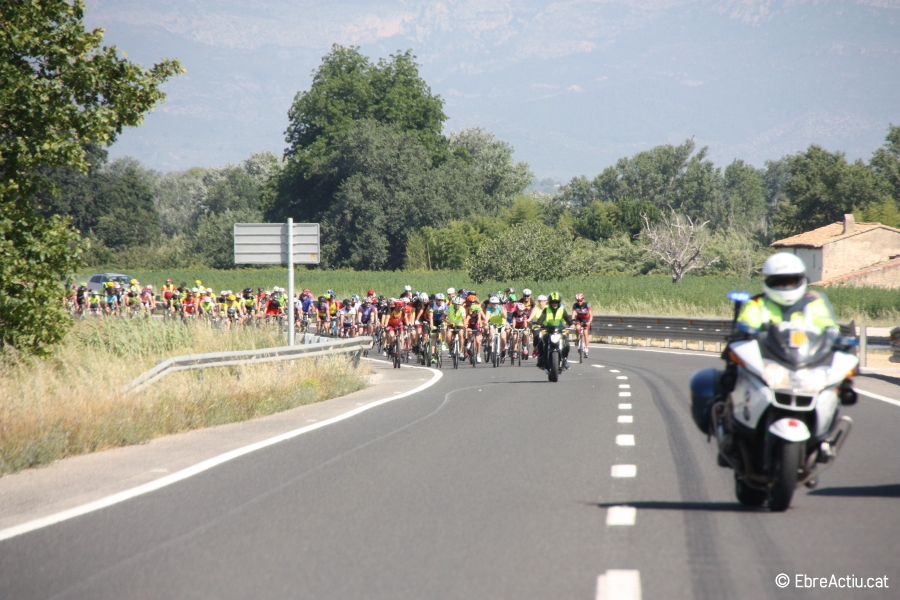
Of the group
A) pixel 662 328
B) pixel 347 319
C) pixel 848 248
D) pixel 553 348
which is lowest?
pixel 662 328

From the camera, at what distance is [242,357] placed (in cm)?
1734

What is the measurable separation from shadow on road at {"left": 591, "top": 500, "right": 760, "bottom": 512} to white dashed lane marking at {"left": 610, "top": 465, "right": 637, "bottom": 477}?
51.3 inches

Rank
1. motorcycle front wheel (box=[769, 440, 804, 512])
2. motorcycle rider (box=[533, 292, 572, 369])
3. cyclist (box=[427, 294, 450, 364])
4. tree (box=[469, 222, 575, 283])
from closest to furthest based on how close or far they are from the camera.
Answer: motorcycle front wheel (box=[769, 440, 804, 512]) → motorcycle rider (box=[533, 292, 572, 369]) → cyclist (box=[427, 294, 450, 364]) → tree (box=[469, 222, 575, 283])

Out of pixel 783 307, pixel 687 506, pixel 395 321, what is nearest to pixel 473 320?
pixel 395 321

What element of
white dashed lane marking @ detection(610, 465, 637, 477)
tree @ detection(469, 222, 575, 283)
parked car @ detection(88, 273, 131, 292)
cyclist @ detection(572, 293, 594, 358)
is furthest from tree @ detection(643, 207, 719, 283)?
white dashed lane marking @ detection(610, 465, 637, 477)

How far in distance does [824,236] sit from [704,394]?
7782 centimetres

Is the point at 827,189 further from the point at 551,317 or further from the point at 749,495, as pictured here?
the point at 749,495

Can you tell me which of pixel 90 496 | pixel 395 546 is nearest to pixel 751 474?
pixel 395 546

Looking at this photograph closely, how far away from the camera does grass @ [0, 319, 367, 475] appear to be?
428 inches

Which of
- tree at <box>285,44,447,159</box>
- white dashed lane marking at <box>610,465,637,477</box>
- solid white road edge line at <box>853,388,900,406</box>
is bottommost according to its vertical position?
solid white road edge line at <box>853,388,900,406</box>

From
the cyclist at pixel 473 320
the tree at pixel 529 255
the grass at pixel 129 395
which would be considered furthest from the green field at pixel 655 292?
the grass at pixel 129 395

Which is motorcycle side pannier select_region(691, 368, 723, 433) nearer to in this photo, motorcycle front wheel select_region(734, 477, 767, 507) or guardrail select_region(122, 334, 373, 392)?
motorcycle front wheel select_region(734, 477, 767, 507)

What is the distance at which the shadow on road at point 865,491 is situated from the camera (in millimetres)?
8148

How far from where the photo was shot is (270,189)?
105m
